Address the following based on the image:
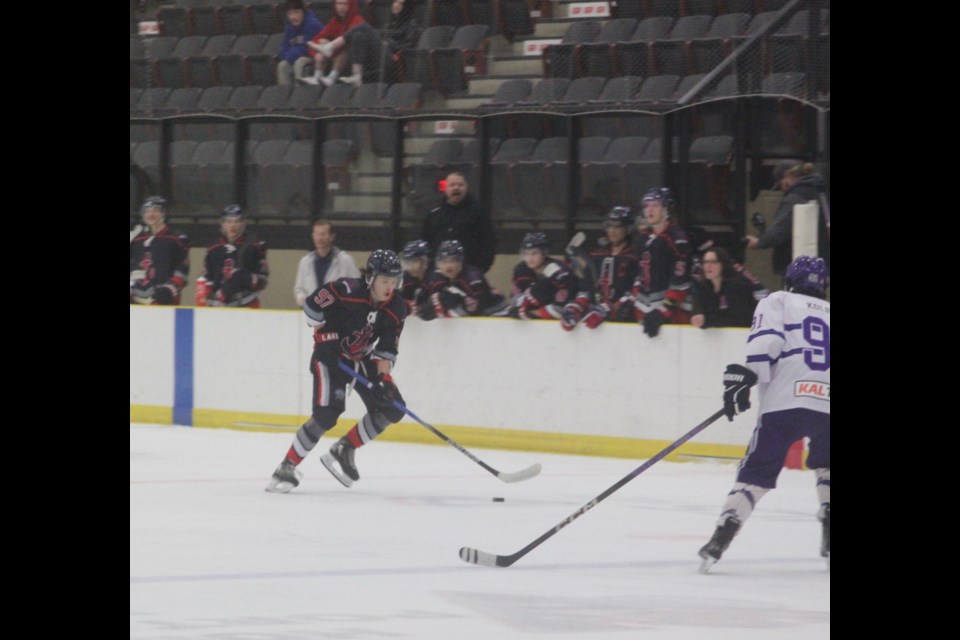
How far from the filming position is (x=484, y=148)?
10078 mm

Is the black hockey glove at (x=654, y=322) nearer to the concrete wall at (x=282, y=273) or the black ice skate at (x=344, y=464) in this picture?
the black ice skate at (x=344, y=464)

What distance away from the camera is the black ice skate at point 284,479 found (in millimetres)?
7422

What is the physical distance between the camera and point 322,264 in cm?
1005

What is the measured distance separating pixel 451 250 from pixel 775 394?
439cm

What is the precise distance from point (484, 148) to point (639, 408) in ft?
7.22

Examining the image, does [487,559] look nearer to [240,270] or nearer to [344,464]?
[344,464]

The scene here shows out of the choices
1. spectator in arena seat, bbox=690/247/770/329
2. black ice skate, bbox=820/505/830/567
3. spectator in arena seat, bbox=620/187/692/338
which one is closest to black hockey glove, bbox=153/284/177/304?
spectator in arena seat, bbox=620/187/692/338

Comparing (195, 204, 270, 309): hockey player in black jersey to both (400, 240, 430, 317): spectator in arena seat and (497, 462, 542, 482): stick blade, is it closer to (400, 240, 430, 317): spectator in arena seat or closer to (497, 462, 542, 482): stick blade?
(400, 240, 430, 317): spectator in arena seat

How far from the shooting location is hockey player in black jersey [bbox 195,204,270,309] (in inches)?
417

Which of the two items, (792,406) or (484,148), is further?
(484,148)

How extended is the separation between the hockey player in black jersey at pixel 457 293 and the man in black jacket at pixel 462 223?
0.29 ft
